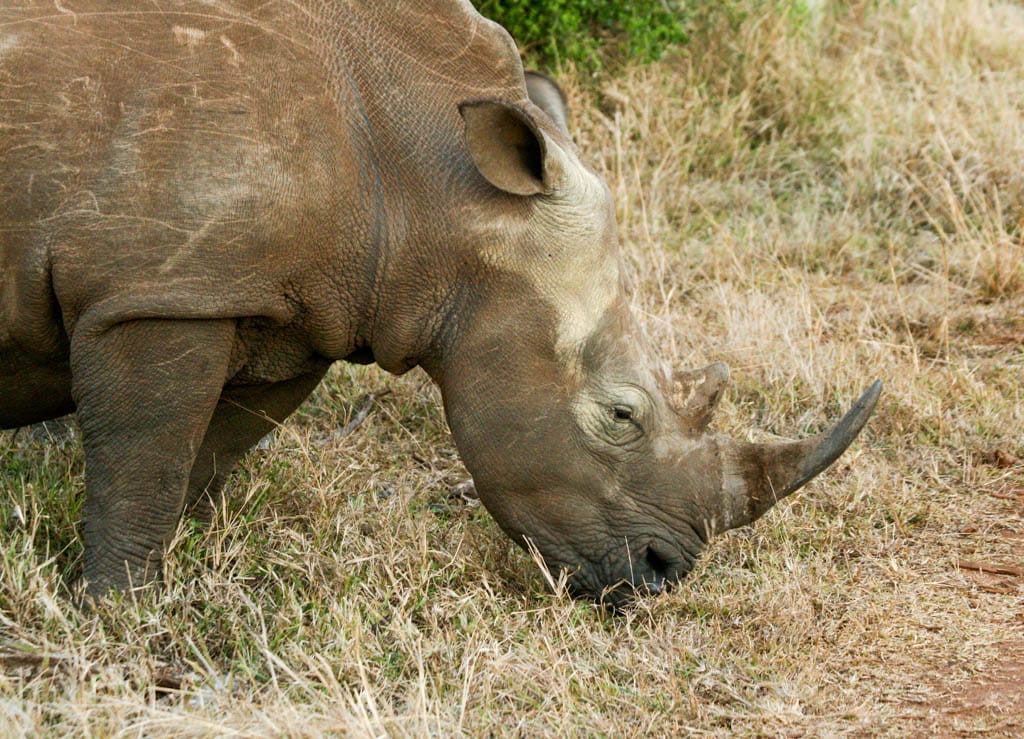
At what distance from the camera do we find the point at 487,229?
412cm

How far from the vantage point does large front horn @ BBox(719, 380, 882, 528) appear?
14.4 feet

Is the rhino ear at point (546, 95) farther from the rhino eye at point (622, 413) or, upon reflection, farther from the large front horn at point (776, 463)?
the large front horn at point (776, 463)

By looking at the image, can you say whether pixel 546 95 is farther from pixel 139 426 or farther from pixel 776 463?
pixel 139 426

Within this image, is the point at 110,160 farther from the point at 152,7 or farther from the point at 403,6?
the point at 403,6

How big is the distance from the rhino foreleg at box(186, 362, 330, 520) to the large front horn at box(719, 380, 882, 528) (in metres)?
1.38

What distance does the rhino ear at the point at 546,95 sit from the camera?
4926mm

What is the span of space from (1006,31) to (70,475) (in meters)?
7.36

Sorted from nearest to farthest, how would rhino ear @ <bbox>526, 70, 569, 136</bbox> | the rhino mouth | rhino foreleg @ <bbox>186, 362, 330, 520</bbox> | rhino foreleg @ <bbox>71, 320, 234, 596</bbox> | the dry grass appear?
the dry grass
rhino foreleg @ <bbox>71, 320, 234, 596</bbox>
the rhino mouth
rhino foreleg @ <bbox>186, 362, 330, 520</bbox>
rhino ear @ <bbox>526, 70, 569, 136</bbox>

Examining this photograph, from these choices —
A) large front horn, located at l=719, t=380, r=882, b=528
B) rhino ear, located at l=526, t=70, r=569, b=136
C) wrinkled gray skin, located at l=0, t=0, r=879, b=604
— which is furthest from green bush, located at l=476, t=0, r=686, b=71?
large front horn, located at l=719, t=380, r=882, b=528

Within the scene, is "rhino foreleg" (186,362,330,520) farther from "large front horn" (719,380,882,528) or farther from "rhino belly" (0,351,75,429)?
"large front horn" (719,380,882,528)

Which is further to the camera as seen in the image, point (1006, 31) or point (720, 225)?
point (1006, 31)

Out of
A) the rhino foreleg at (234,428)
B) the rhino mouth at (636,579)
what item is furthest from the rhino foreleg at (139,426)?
the rhino mouth at (636,579)

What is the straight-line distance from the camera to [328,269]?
13.4 feet

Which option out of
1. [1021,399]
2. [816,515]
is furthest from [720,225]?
[816,515]
